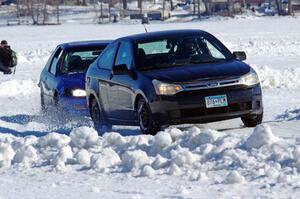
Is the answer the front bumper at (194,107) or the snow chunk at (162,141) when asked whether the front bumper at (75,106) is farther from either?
the snow chunk at (162,141)

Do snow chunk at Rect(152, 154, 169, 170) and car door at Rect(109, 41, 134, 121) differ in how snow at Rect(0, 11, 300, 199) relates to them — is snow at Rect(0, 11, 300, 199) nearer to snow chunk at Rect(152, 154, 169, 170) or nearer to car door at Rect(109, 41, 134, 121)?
snow chunk at Rect(152, 154, 169, 170)

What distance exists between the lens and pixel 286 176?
6.41m

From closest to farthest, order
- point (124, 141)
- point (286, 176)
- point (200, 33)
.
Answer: point (286, 176), point (124, 141), point (200, 33)

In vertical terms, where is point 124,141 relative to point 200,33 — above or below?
below

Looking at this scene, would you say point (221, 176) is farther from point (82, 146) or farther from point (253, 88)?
point (253, 88)

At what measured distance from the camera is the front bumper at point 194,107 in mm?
9445

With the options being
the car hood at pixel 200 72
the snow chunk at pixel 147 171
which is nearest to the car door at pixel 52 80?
the car hood at pixel 200 72

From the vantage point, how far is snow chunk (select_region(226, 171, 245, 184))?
21.3ft

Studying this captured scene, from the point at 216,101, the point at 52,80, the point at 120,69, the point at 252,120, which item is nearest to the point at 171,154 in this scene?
the point at 216,101

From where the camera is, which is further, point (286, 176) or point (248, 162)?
point (248, 162)

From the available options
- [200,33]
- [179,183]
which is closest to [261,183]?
[179,183]

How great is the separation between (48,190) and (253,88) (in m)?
3.84

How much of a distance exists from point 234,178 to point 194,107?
118 inches

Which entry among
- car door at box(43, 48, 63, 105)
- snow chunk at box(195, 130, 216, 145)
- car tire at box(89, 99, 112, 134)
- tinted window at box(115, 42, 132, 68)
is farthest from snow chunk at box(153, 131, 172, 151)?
car door at box(43, 48, 63, 105)
